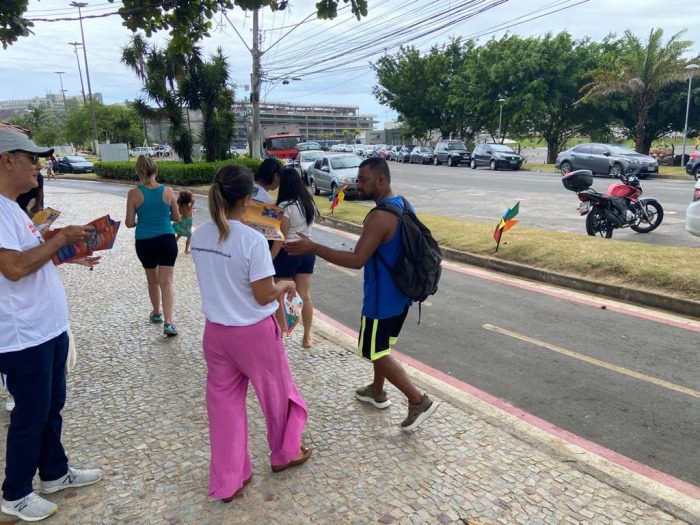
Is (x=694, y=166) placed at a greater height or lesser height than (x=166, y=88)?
lesser

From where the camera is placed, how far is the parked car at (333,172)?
1872 cm

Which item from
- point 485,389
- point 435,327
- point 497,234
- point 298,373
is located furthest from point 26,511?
point 497,234

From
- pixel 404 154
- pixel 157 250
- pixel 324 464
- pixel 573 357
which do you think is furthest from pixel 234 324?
pixel 404 154

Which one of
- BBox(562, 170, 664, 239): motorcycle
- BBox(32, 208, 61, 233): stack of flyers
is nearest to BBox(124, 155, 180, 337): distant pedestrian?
BBox(32, 208, 61, 233): stack of flyers

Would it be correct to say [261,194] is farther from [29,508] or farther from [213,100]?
[213,100]

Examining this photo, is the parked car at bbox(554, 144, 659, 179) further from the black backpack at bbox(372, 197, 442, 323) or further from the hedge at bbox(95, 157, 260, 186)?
the black backpack at bbox(372, 197, 442, 323)

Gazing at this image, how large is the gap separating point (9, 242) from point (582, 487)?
3.11 meters

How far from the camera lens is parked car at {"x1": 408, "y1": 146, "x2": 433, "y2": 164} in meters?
38.7

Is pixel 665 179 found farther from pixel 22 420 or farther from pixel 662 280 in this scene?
pixel 22 420

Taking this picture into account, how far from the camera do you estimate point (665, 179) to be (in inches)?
898

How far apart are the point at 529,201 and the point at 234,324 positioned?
14.7 meters

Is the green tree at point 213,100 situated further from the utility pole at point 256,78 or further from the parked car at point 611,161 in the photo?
the parked car at point 611,161

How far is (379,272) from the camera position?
3.33 m

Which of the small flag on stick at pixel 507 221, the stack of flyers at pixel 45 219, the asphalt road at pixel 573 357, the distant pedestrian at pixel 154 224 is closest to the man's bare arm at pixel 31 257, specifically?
the stack of flyers at pixel 45 219
